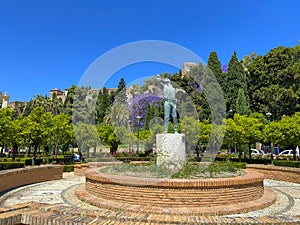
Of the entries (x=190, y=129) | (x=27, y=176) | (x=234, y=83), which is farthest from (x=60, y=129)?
(x=234, y=83)

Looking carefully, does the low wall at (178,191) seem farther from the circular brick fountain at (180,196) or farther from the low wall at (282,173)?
the low wall at (282,173)

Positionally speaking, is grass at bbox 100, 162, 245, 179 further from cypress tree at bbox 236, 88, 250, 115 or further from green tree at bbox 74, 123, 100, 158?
cypress tree at bbox 236, 88, 250, 115

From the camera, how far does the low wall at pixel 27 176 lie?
30.5 feet

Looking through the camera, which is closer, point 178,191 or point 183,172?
point 178,191

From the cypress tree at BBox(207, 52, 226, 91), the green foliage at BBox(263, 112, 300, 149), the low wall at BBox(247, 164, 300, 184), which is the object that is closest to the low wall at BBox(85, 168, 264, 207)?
the low wall at BBox(247, 164, 300, 184)

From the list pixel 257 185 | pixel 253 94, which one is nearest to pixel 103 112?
pixel 253 94

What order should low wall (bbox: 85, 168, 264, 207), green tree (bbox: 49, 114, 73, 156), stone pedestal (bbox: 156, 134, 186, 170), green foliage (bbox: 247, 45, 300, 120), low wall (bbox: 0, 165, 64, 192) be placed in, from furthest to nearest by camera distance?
green foliage (bbox: 247, 45, 300, 120)
green tree (bbox: 49, 114, 73, 156)
stone pedestal (bbox: 156, 134, 186, 170)
low wall (bbox: 0, 165, 64, 192)
low wall (bbox: 85, 168, 264, 207)

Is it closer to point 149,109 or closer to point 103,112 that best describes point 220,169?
point 149,109

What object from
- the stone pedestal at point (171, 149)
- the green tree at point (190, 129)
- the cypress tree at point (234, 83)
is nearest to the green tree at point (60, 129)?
the green tree at point (190, 129)

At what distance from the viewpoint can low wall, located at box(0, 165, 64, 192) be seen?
9304 millimetres

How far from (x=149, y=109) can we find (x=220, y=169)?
26.7 metres

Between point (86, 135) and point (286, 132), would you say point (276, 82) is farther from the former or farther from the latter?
point (86, 135)

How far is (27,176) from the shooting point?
11.0m

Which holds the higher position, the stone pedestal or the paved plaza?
the stone pedestal
